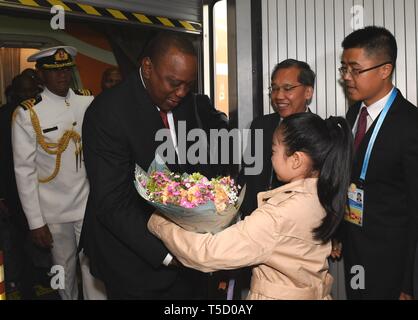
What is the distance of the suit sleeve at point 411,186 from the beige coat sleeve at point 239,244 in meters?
0.82

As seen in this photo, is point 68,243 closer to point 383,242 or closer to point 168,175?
point 168,175

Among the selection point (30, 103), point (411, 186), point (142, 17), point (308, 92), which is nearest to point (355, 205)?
point (411, 186)

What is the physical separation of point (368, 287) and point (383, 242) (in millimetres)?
265

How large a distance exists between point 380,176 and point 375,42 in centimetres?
68

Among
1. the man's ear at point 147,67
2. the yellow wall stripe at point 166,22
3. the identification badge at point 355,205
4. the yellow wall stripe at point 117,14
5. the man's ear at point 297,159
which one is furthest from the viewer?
the yellow wall stripe at point 166,22

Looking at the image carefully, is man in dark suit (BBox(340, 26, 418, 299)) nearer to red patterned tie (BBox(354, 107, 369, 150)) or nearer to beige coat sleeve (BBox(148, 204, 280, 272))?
red patterned tie (BBox(354, 107, 369, 150))

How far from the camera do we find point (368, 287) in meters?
2.43

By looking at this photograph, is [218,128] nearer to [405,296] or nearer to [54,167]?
[54,167]

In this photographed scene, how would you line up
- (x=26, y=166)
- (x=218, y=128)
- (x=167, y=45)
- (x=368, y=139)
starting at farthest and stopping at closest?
(x=26, y=166) → (x=218, y=128) → (x=368, y=139) → (x=167, y=45)

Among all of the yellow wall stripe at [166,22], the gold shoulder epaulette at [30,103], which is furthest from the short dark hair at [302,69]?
the yellow wall stripe at [166,22]

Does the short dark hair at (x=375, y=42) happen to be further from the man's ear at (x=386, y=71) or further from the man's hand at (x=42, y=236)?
the man's hand at (x=42, y=236)

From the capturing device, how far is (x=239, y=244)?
1.67m

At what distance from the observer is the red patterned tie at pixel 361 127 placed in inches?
94.4

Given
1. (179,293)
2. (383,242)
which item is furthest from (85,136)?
(383,242)
